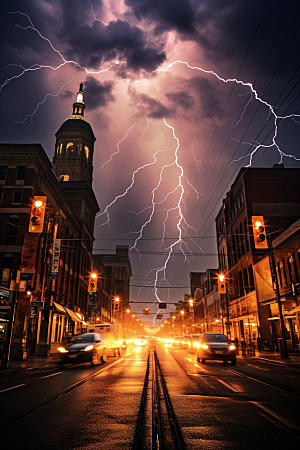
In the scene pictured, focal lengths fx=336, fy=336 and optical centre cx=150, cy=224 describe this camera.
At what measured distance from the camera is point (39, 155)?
114 ft

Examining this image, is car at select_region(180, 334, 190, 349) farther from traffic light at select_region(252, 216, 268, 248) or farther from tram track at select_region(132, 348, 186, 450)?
tram track at select_region(132, 348, 186, 450)

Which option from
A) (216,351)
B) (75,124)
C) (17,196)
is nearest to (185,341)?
(216,351)

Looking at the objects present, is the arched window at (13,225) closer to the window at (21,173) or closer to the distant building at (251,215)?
the window at (21,173)

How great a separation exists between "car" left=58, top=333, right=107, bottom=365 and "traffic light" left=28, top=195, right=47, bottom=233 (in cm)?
679

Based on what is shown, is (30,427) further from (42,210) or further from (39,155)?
(39,155)

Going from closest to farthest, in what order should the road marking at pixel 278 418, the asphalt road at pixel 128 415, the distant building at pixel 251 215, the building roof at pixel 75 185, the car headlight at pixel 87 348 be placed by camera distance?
1. the asphalt road at pixel 128 415
2. the road marking at pixel 278 418
3. the car headlight at pixel 87 348
4. the distant building at pixel 251 215
5. the building roof at pixel 75 185

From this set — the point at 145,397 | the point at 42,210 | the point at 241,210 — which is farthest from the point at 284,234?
the point at 145,397

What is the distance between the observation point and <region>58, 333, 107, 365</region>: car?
16312 mm

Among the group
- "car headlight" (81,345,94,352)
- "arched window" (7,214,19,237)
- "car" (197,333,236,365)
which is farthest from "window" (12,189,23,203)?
"car" (197,333,236,365)

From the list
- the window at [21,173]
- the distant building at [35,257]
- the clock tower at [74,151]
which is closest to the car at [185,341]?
the distant building at [35,257]

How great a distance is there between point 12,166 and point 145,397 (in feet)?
104

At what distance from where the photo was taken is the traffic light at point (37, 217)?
1306cm

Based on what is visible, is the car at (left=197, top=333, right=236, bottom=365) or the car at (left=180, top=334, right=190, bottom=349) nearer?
the car at (left=197, top=333, right=236, bottom=365)

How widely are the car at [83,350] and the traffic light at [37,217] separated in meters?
6.79
